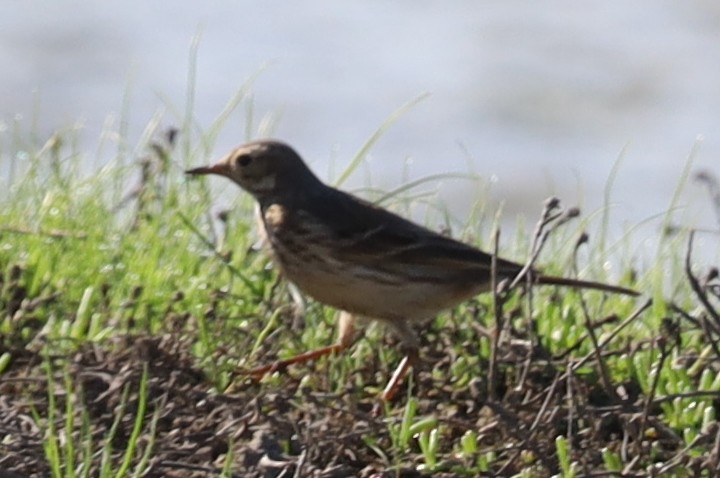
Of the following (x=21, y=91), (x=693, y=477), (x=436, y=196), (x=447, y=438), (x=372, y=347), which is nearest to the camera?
(x=693, y=477)

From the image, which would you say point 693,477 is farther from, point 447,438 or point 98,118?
point 98,118

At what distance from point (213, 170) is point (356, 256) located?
27.2 inches

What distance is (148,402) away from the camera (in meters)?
5.78

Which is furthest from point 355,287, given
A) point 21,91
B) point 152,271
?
point 21,91

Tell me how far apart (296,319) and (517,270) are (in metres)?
0.81

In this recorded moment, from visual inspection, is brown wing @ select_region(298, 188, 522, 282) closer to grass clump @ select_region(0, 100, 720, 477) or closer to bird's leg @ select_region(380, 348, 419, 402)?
grass clump @ select_region(0, 100, 720, 477)

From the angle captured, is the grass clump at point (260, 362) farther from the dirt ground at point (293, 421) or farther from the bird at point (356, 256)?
the bird at point (356, 256)

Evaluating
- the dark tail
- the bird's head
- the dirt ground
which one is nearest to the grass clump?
the dirt ground

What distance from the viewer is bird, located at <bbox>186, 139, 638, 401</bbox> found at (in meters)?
6.71

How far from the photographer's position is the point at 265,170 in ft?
23.9

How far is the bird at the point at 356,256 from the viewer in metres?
6.71

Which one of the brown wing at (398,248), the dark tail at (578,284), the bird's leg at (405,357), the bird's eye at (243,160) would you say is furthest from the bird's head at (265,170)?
the dark tail at (578,284)

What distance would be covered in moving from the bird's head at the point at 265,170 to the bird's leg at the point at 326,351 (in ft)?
2.18

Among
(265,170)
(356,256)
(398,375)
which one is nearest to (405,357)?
(398,375)
